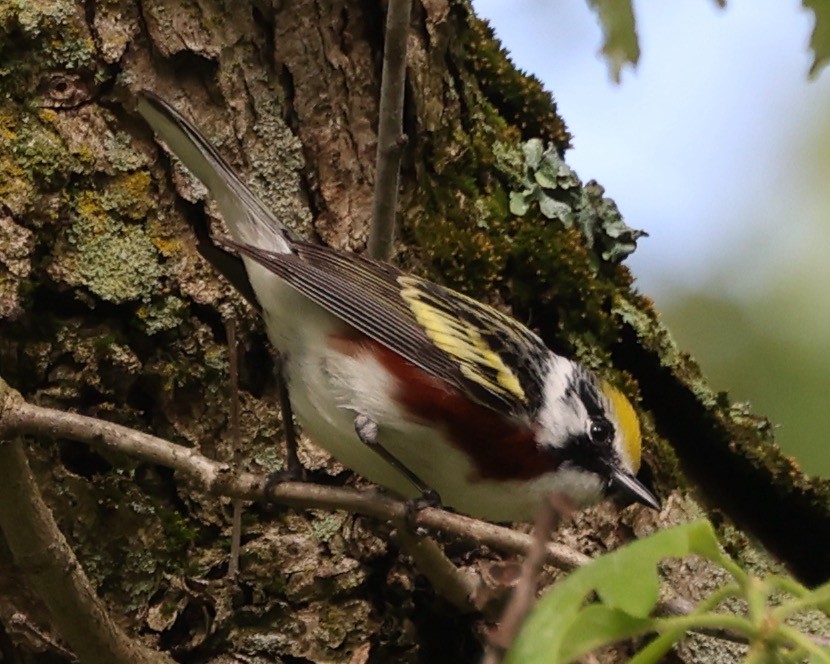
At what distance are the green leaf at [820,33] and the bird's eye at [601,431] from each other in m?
1.39

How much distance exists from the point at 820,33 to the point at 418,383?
1.38 m

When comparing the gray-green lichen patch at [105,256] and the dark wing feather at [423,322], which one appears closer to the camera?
the dark wing feather at [423,322]

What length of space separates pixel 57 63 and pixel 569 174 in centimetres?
162

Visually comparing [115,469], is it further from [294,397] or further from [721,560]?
[721,560]

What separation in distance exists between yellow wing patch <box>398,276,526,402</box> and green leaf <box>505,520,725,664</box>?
1.68 meters

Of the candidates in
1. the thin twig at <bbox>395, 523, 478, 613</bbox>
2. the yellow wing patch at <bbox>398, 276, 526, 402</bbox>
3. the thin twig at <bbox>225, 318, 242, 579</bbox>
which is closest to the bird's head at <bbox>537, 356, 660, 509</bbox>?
the yellow wing patch at <bbox>398, 276, 526, 402</bbox>

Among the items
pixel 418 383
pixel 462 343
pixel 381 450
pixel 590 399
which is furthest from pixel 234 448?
pixel 590 399

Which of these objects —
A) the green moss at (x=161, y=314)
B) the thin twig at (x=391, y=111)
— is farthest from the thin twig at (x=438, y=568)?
the green moss at (x=161, y=314)

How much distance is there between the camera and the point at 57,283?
2990mm

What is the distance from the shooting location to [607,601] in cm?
116

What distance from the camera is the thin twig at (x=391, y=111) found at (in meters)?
2.45

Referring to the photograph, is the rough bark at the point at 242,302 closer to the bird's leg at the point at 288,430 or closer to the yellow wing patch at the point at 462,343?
the bird's leg at the point at 288,430

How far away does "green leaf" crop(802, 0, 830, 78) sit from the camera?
5.65 ft

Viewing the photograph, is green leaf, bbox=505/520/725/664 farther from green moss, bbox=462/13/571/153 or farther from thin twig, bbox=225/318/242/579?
green moss, bbox=462/13/571/153
